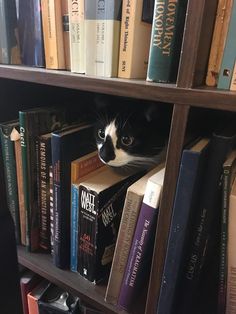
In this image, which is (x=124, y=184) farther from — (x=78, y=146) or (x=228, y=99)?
(x=228, y=99)

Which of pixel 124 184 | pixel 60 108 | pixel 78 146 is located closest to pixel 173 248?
pixel 124 184

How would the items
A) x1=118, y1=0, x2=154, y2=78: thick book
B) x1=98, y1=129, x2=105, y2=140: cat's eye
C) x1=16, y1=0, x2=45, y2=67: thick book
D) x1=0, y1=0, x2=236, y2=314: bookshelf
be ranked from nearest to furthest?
x1=0, y1=0, x2=236, y2=314: bookshelf < x1=118, y1=0, x2=154, y2=78: thick book < x1=16, y1=0, x2=45, y2=67: thick book < x1=98, y1=129, x2=105, y2=140: cat's eye

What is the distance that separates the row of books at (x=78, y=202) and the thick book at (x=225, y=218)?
10 centimetres

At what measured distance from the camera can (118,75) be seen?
0.49 m

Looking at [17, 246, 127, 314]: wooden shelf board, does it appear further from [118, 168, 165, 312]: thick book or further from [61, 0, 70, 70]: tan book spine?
[61, 0, 70, 70]: tan book spine

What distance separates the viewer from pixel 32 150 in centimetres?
62

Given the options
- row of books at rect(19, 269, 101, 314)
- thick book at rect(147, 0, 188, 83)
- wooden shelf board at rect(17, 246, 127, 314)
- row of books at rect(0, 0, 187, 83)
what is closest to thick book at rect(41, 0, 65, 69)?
row of books at rect(0, 0, 187, 83)

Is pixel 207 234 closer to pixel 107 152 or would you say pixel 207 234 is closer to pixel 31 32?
pixel 107 152

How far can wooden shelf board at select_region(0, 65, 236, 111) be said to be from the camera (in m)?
0.35

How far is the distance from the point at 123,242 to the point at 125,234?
0.06 feet

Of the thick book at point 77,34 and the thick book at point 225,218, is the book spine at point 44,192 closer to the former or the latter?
the thick book at point 77,34

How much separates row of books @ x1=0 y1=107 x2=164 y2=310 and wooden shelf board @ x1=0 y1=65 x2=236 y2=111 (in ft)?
0.36

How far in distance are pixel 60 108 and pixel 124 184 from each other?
252mm

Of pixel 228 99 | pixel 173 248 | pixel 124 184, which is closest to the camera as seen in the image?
pixel 228 99
